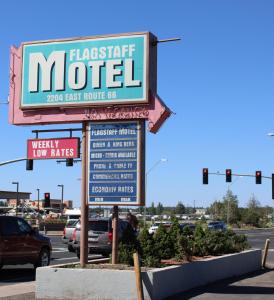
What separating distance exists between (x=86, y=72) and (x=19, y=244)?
6915 mm

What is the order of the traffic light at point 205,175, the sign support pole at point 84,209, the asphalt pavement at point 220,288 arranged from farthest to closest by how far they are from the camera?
the traffic light at point 205,175 → the sign support pole at point 84,209 → the asphalt pavement at point 220,288

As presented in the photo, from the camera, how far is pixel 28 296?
38.7ft

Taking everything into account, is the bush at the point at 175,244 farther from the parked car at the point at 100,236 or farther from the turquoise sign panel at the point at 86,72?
the parked car at the point at 100,236

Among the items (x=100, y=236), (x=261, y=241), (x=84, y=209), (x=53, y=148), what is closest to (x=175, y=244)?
(x=84, y=209)

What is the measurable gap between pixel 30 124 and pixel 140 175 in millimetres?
2851

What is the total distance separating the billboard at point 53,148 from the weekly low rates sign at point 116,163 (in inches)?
15.0

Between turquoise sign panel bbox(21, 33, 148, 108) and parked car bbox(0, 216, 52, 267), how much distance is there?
5387 millimetres

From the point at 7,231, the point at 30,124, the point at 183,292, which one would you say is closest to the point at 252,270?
the point at 183,292

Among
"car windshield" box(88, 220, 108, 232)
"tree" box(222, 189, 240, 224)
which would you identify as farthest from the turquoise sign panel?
"tree" box(222, 189, 240, 224)

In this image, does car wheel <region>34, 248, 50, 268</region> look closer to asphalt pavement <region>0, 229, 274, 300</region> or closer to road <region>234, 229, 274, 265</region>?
asphalt pavement <region>0, 229, 274, 300</region>

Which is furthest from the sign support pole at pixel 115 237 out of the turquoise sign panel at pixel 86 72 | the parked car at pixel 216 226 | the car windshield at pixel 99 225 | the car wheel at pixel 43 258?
the car windshield at pixel 99 225

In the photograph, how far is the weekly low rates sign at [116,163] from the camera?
11.8m

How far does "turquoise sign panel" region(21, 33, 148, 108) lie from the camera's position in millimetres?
12086

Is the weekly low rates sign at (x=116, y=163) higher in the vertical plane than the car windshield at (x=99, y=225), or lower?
higher
